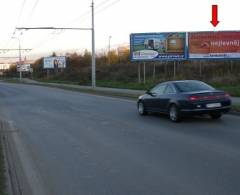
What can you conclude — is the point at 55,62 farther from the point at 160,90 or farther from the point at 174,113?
the point at 174,113

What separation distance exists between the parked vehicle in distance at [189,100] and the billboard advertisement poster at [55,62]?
8156cm

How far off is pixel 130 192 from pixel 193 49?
119ft

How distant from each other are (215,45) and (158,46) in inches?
207

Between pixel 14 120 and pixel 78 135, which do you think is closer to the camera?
pixel 78 135

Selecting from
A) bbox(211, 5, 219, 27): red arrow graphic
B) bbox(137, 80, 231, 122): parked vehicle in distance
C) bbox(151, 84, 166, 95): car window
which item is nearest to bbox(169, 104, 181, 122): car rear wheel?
bbox(137, 80, 231, 122): parked vehicle in distance

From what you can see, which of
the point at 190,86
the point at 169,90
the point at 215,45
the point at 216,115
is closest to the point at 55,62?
the point at 215,45

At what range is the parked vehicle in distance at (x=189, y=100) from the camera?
1459 cm

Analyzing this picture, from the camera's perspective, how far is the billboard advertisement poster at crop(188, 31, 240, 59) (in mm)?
40531

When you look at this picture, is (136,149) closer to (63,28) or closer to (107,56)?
(63,28)

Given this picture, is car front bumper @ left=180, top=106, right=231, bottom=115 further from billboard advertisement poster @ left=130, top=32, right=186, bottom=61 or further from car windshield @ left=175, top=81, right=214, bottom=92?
billboard advertisement poster @ left=130, top=32, right=186, bottom=61

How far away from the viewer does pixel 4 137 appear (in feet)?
41.6

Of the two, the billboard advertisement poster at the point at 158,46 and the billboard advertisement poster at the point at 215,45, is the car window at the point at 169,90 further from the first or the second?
the billboard advertisement poster at the point at 158,46

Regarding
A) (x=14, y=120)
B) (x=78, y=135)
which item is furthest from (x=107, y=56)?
(x=78, y=135)

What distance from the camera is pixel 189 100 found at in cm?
1461
